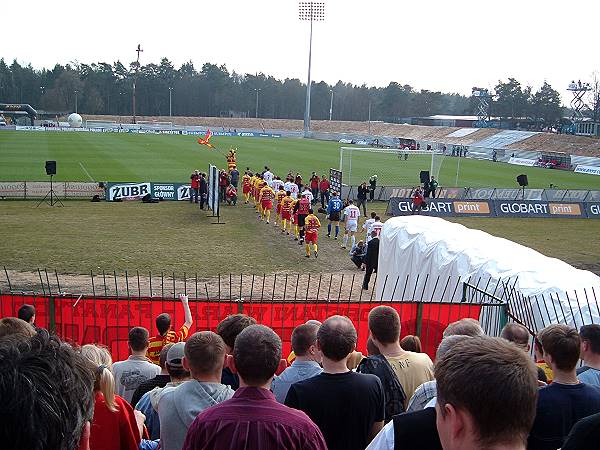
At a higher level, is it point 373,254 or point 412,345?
point 412,345

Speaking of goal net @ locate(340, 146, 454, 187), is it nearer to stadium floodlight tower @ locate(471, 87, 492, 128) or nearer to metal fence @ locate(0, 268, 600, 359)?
metal fence @ locate(0, 268, 600, 359)

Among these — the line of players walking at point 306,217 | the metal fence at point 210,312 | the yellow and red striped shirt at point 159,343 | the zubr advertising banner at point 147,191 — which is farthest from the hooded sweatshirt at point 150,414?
the zubr advertising banner at point 147,191

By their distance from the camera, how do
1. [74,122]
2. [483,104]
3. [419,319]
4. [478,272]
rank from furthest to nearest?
[483,104]
[74,122]
[478,272]
[419,319]

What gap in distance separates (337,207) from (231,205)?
8987 mm

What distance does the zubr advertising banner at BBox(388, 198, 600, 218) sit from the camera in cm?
2989

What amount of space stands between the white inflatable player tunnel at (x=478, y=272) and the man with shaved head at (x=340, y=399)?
18.6ft

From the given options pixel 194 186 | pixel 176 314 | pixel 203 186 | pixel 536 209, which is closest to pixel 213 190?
pixel 203 186

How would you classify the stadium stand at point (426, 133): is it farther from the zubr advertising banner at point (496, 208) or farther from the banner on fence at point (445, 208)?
the banner on fence at point (445, 208)

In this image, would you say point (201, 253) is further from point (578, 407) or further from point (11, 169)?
point (11, 169)

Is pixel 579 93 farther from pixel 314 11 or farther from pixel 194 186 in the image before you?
pixel 194 186

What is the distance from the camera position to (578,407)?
12.9ft

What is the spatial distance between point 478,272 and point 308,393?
758cm

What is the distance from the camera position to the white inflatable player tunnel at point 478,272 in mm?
9211

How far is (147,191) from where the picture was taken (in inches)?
1234
